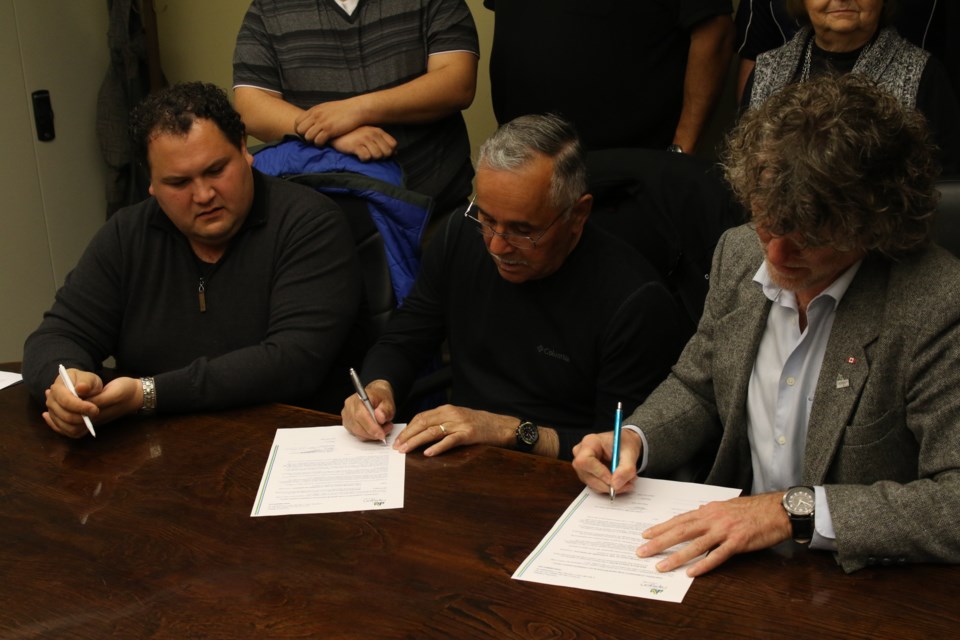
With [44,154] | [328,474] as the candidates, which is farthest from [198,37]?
[328,474]

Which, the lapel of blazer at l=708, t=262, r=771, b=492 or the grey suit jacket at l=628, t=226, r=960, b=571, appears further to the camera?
the lapel of blazer at l=708, t=262, r=771, b=492

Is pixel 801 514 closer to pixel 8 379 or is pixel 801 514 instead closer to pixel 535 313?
pixel 535 313

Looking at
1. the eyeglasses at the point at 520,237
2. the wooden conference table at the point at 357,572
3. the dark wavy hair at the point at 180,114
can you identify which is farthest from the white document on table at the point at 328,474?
the dark wavy hair at the point at 180,114

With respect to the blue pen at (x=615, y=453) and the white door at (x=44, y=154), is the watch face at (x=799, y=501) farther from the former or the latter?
the white door at (x=44, y=154)

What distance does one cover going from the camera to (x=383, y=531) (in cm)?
149

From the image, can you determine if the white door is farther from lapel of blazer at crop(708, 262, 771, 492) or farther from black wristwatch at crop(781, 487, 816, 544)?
black wristwatch at crop(781, 487, 816, 544)

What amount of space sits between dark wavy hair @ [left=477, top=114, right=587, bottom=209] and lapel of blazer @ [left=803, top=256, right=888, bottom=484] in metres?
0.70

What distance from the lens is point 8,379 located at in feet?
7.41

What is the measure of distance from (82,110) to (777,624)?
410cm

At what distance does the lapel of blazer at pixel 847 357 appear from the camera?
148 centimetres

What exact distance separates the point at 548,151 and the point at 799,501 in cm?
94

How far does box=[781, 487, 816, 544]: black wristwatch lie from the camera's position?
1.36 metres

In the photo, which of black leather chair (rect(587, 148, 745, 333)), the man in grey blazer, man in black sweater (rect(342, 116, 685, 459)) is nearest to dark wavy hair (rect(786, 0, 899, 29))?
black leather chair (rect(587, 148, 745, 333))

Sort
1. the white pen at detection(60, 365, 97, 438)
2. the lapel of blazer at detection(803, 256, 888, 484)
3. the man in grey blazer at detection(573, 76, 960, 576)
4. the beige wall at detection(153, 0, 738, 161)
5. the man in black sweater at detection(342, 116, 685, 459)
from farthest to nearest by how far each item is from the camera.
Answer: the beige wall at detection(153, 0, 738, 161) → the man in black sweater at detection(342, 116, 685, 459) → the white pen at detection(60, 365, 97, 438) → the lapel of blazer at detection(803, 256, 888, 484) → the man in grey blazer at detection(573, 76, 960, 576)
